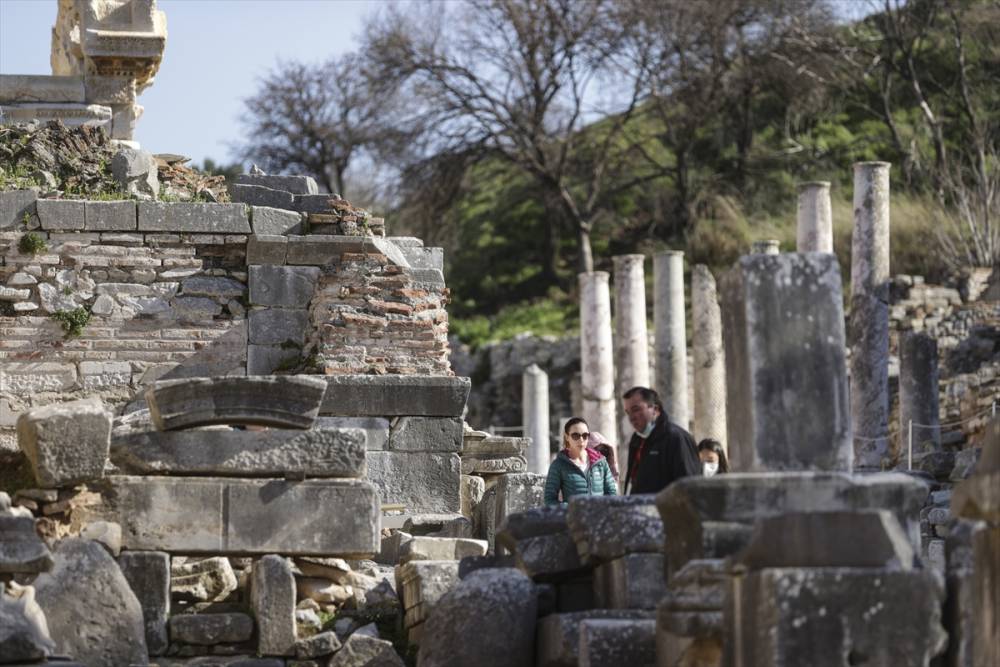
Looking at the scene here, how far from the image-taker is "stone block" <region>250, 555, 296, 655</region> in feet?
29.1

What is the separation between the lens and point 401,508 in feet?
37.6

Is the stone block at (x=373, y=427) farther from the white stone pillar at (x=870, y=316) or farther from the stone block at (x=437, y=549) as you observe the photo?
the white stone pillar at (x=870, y=316)

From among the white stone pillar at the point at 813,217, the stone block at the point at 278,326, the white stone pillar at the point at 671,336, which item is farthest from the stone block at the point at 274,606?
the white stone pillar at the point at 813,217

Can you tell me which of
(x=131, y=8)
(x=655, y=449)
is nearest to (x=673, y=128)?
(x=131, y=8)

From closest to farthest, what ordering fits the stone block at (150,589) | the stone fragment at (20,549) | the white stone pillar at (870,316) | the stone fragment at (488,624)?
the stone fragment at (488,624) < the stone fragment at (20,549) < the stone block at (150,589) < the white stone pillar at (870,316)

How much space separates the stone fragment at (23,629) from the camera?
7703 mm

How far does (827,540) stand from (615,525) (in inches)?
72.5

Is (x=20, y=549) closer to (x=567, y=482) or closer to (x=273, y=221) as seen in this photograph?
(x=567, y=482)

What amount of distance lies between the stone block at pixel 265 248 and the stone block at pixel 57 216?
113 centimetres

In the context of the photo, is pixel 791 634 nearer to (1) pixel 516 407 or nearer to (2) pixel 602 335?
(2) pixel 602 335

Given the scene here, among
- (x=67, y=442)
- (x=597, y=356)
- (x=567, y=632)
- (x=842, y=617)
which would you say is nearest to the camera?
(x=842, y=617)

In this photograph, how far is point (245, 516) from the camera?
8.96 m

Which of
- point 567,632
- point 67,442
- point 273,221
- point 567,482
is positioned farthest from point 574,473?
point 273,221

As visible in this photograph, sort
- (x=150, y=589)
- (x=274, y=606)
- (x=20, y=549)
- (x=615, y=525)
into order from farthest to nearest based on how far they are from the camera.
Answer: (x=274, y=606) < (x=150, y=589) < (x=20, y=549) < (x=615, y=525)
